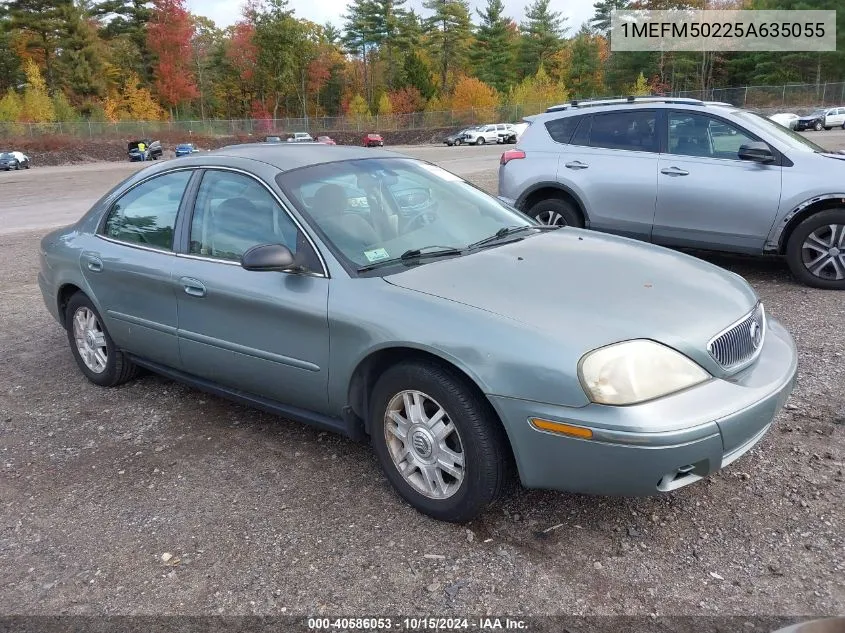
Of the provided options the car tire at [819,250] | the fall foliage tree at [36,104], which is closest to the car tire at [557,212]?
the car tire at [819,250]

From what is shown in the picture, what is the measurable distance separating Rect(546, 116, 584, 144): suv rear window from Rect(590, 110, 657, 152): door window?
23 centimetres

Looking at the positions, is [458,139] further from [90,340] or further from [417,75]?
[90,340]

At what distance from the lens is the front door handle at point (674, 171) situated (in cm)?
673

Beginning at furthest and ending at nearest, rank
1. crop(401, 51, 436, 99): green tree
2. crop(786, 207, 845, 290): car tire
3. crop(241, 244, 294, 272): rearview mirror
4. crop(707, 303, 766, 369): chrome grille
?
1. crop(401, 51, 436, 99): green tree
2. crop(786, 207, 845, 290): car tire
3. crop(241, 244, 294, 272): rearview mirror
4. crop(707, 303, 766, 369): chrome grille

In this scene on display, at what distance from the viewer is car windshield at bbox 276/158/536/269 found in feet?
11.3

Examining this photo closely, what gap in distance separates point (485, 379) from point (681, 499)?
3.76 ft

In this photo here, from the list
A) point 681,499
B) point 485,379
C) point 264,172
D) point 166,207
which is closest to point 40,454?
point 166,207

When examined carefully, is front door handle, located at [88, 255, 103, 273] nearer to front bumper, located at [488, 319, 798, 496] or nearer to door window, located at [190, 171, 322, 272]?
door window, located at [190, 171, 322, 272]

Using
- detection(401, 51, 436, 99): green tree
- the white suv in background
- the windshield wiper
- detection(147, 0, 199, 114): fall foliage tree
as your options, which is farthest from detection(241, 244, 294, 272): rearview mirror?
detection(147, 0, 199, 114): fall foliage tree

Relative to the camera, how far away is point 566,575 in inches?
105

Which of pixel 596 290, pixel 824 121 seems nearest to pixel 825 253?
pixel 596 290

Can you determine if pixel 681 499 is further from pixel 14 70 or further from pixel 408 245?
pixel 14 70

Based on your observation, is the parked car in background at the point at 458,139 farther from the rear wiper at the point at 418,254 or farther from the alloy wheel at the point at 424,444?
the alloy wheel at the point at 424,444

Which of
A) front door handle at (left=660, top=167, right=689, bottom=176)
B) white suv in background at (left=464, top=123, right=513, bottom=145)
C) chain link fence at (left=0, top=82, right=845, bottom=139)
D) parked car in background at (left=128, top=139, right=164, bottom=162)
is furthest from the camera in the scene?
chain link fence at (left=0, top=82, right=845, bottom=139)
